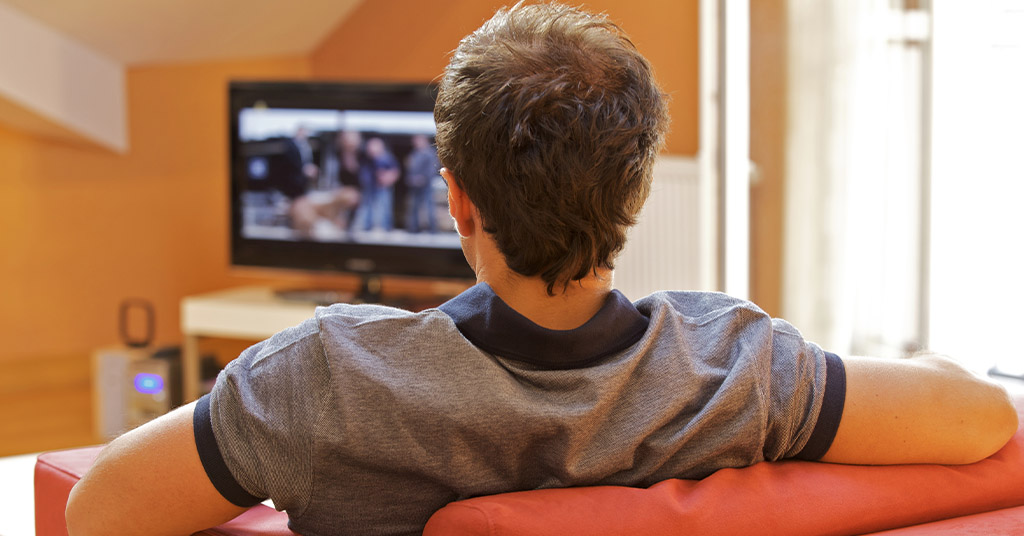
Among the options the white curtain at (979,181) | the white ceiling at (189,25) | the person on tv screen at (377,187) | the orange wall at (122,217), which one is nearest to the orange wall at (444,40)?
the white ceiling at (189,25)

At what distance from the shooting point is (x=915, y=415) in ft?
2.92

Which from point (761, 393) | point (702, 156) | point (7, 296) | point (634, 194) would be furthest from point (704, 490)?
point (7, 296)

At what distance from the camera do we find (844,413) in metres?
0.89

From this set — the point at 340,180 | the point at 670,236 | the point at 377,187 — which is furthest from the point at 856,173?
the point at 340,180

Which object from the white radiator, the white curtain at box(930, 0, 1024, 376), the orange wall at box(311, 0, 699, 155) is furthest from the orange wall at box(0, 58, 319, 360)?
the white curtain at box(930, 0, 1024, 376)

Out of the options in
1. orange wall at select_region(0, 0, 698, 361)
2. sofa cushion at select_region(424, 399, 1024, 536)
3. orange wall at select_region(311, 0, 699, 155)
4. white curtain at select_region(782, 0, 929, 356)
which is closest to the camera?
sofa cushion at select_region(424, 399, 1024, 536)

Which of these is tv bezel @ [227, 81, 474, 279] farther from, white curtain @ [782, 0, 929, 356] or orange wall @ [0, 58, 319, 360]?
white curtain @ [782, 0, 929, 356]

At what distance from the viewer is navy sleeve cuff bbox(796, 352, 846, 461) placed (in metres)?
0.88

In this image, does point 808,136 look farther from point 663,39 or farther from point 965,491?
point 965,491

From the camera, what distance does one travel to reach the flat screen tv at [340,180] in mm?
3635

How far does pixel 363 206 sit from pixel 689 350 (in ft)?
9.63

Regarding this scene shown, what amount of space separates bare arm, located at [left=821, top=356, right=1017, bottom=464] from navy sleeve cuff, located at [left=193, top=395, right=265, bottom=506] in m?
0.51

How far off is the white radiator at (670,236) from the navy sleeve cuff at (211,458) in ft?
9.55

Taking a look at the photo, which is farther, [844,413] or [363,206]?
[363,206]
